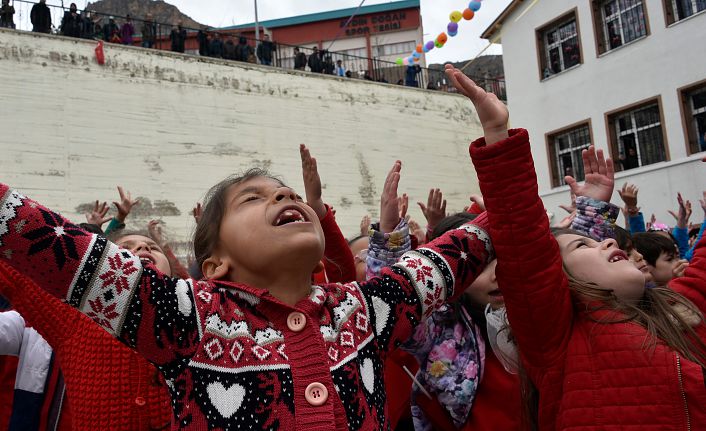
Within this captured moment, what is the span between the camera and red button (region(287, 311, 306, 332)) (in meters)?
1.37

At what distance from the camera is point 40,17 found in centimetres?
1372

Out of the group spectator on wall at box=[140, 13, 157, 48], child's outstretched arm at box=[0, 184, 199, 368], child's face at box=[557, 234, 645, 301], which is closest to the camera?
child's outstretched arm at box=[0, 184, 199, 368]

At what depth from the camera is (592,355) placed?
163 cm

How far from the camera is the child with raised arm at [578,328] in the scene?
1.52m

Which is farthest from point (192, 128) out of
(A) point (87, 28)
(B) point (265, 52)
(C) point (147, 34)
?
(B) point (265, 52)

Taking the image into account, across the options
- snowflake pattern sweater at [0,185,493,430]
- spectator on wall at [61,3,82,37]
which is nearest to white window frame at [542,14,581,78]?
spectator on wall at [61,3,82,37]

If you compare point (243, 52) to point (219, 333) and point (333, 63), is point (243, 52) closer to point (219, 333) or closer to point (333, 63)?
point (333, 63)

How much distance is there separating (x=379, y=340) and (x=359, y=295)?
132mm

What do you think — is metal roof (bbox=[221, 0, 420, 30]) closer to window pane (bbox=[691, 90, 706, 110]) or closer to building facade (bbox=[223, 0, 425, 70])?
building facade (bbox=[223, 0, 425, 70])

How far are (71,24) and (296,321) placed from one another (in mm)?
15330

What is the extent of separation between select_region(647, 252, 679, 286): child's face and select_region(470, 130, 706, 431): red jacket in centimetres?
233

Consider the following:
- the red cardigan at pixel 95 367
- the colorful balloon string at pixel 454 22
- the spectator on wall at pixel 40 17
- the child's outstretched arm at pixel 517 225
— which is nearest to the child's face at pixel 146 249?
the red cardigan at pixel 95 367

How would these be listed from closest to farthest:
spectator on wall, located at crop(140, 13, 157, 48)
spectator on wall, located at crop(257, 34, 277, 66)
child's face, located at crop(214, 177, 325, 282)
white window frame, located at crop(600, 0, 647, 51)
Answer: child's face, located at crop(214, 177, 325, 282), white window frame, located at crop(600, 0, 647, 51), spectator on wall, located at crop(140, 13, 157, 48), spectator on wall, located at crop(257, 34, 277, 66)

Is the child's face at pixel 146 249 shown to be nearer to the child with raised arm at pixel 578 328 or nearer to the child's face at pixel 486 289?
the child's face at pixel 486 289
